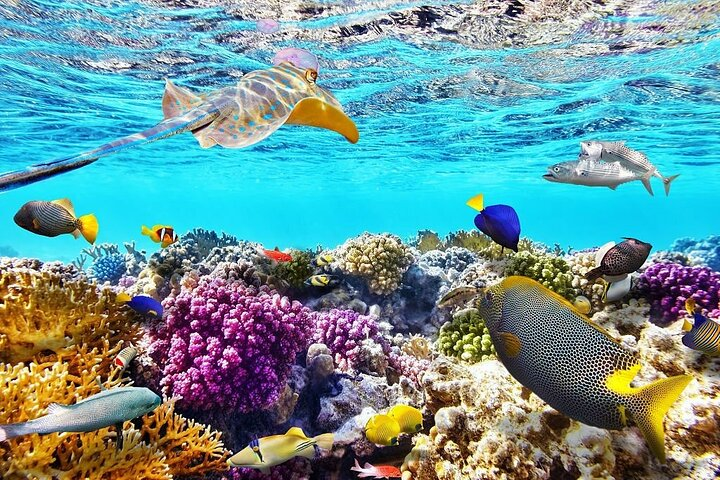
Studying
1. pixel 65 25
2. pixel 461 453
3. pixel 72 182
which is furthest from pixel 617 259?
pixel 72 182

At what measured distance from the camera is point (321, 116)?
12.0 feet

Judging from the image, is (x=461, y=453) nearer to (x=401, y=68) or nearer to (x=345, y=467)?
(x=345, y=467)

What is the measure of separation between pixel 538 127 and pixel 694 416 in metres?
21.8

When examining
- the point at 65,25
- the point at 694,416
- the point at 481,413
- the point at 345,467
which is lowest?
the point at 345,467

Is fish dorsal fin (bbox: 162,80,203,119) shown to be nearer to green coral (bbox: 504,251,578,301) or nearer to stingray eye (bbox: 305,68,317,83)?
stingray eye (bbox: 305,68,317,83)

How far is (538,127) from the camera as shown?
21547 mm

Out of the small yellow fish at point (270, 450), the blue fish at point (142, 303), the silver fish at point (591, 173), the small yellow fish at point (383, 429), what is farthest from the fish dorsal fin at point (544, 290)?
the blue fish at point (142, 303)

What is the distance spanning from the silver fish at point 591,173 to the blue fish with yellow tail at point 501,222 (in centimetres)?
155

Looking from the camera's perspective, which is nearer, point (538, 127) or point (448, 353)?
point (448, 353)

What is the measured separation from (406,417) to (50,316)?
3788 mm

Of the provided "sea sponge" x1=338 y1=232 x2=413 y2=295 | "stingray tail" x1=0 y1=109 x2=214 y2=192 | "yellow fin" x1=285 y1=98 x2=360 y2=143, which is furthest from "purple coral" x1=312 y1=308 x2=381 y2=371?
"stingray tail" x1=0 y1=109 x2=214 y2=192

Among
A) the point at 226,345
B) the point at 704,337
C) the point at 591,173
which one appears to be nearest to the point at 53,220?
the point at 226,345

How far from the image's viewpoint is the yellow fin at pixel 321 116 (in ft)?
11.2

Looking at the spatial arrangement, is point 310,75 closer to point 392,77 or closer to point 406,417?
point 406,417
